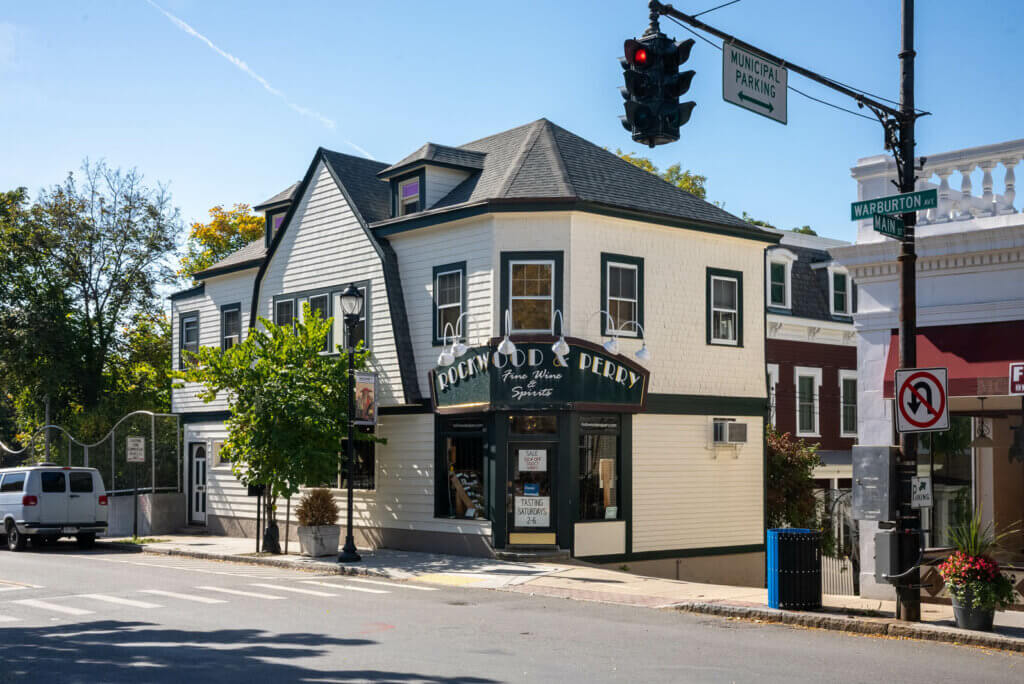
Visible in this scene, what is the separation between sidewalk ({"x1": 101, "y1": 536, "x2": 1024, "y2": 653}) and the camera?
13359mm

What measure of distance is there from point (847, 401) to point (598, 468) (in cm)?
1702

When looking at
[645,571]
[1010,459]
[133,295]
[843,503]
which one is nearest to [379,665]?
[1010,459]

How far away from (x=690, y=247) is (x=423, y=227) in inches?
237

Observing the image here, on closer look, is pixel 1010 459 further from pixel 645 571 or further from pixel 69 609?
pixel 69 609

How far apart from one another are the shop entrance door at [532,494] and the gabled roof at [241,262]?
37.3 ft

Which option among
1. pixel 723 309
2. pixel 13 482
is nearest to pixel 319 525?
pixel 13 482

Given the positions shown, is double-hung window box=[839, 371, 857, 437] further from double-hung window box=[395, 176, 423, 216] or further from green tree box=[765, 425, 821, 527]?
double-hung window box=[395, 176, 423, 216]

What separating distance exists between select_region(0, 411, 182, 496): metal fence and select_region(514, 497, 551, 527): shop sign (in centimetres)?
1380

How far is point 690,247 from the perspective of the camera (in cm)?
2538

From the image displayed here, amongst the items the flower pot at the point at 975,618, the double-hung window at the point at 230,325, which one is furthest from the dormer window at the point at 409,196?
the flower pot at the point at 975,618

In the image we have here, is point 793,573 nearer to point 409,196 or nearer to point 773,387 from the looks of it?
point 409,196

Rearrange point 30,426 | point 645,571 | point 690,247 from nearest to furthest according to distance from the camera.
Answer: point 645,571 → point 690,247 → point 30,426

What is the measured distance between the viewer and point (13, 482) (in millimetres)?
27844

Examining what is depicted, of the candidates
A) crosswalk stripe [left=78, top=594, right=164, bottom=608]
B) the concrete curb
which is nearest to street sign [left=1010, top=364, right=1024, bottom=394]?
the concrete curb
